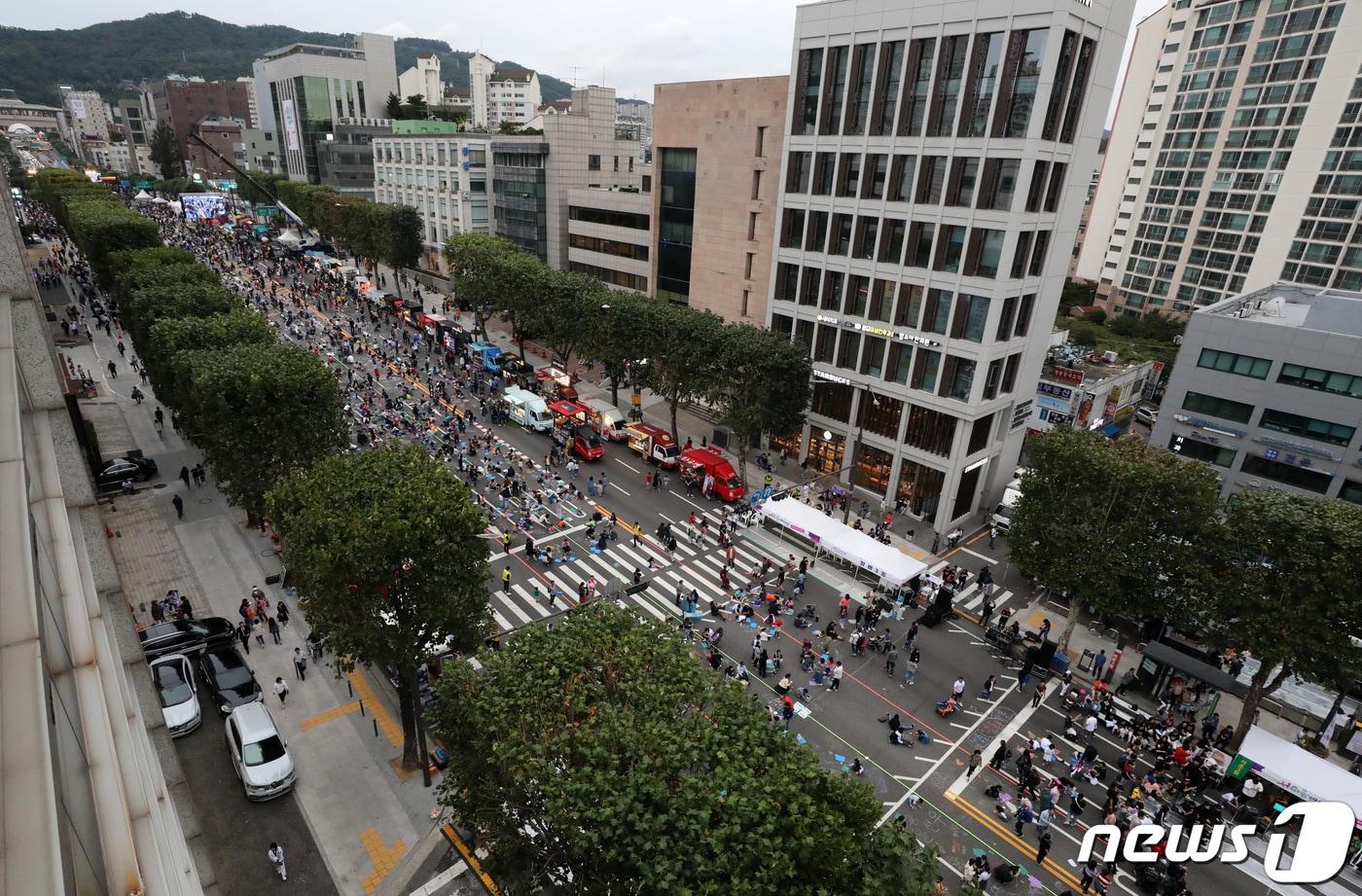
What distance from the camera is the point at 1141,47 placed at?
4171 inches

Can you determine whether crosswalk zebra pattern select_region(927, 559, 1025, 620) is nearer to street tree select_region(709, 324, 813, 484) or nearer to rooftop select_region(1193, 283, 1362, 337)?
street tree select_region(709, 324, 813, 484)

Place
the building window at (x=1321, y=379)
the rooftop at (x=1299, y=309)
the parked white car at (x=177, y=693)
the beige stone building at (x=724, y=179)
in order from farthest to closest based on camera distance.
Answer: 1. the beige stone building at (x=724, y=179)
2. the rooftop at (x=1299, y=309)
3. the building window at (x=1321, y=379)
4. the parked white car at (x=177, y=693)

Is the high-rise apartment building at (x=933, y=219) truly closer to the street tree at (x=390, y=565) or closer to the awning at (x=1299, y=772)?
the awning at (x=1299, y=772)

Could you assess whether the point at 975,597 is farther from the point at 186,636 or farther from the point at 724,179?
the point at 186,636

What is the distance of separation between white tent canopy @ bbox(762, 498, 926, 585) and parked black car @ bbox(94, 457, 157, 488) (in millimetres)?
38969

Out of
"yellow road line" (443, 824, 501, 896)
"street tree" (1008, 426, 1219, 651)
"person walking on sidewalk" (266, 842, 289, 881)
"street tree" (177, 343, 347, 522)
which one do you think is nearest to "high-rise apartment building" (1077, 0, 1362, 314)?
"street tree" (1008, 426, 1219, 651)

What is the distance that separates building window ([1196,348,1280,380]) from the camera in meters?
43.1

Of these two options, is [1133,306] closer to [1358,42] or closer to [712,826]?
[1358,42]

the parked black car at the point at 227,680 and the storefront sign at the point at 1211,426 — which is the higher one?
the storefront sign at the point at 1211,426

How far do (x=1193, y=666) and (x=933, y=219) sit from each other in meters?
26.9

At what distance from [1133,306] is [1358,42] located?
35974mm

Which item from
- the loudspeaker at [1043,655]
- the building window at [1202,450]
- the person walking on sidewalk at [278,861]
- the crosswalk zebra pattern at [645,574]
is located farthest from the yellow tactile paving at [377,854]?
the building window at [1202,450]

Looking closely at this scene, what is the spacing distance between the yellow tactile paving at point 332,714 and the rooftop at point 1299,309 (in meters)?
52.3
